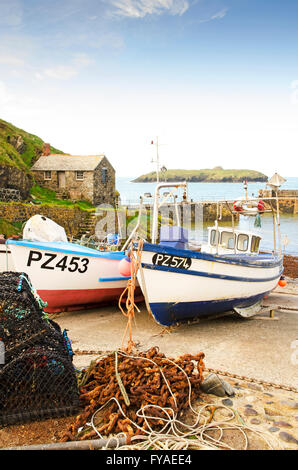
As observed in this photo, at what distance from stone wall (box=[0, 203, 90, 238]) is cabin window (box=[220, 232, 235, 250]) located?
15535mm

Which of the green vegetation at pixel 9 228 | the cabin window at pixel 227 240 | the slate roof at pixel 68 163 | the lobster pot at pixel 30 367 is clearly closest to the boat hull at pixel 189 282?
the cabin window at pixel 227 240

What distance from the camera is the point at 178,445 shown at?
11.8ft

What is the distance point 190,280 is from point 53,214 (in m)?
20.0

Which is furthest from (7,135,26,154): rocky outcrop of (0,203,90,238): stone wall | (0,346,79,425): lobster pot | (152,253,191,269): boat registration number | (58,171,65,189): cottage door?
(0,346,79,425): lobster pot

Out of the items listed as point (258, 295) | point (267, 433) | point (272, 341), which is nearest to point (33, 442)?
point (267, 433)

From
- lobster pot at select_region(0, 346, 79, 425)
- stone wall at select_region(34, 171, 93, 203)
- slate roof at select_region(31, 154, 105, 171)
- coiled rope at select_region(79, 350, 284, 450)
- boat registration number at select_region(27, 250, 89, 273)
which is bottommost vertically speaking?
coiled rope at select_region(79, 350, 284, 450)

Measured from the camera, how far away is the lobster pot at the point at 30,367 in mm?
4059

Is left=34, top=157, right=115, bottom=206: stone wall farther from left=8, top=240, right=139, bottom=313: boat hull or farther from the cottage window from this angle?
left=8, top=240, right=139, bottom=313: boat hull

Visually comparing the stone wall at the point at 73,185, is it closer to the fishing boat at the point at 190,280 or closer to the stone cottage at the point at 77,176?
the stone cottage at the point at 77,176

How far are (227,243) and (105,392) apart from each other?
8.71 m

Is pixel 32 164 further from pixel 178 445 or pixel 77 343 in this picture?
pixel 178 445

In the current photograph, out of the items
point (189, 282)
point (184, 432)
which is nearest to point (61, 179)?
point (189, 282)

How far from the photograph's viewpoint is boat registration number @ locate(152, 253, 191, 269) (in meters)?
7.64

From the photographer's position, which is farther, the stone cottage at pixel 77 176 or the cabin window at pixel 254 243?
the stone cottage at pixel 77 176
